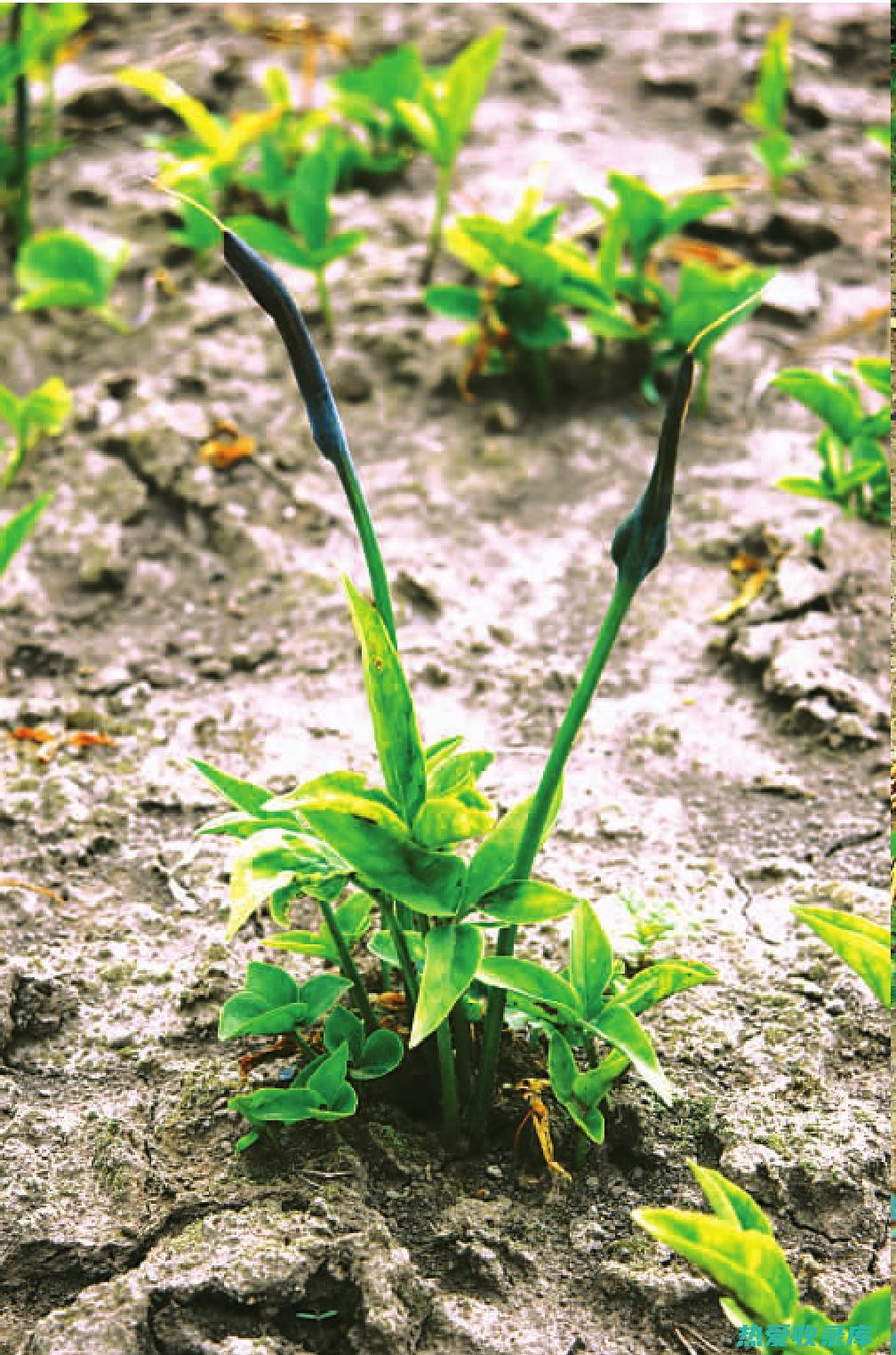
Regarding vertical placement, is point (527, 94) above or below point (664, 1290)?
above

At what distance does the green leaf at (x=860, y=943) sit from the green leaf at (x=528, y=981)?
254mm

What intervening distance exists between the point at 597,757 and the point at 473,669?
300mm

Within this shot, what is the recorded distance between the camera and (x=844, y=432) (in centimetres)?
237

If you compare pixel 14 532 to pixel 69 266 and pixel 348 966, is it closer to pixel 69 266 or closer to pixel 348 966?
pixel 348 966

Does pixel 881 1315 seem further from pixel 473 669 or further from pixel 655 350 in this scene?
pixel 655 350

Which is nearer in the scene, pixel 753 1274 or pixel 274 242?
pixel 753 1274

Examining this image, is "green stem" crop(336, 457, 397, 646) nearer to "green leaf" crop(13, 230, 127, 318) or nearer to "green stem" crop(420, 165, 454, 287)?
"green leaf" crop(13, 230, 127, 318)

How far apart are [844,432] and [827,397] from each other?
0.30ft

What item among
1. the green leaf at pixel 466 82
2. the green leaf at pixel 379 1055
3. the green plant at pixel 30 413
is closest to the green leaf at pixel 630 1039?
the green leaf at pixel 379 1055

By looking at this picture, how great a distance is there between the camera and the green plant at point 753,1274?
1.12m

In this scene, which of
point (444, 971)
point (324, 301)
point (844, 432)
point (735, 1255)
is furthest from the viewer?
point (324, 301)

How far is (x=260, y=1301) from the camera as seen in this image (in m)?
1.34

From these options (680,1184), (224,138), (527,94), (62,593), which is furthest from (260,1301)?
(527,94)

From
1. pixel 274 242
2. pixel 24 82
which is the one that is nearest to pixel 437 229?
pixel 274 242
